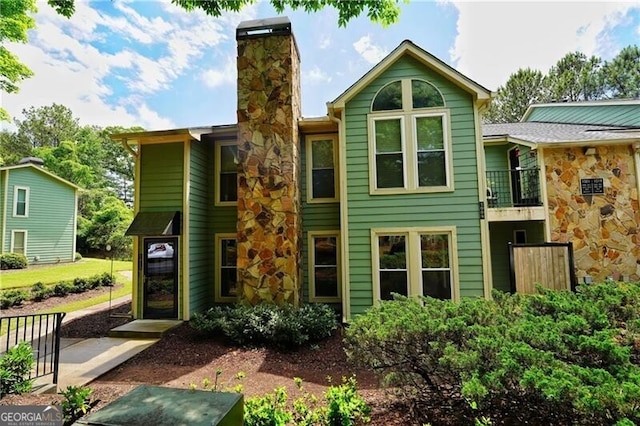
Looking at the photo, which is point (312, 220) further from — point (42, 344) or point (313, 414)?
point (42, 344)

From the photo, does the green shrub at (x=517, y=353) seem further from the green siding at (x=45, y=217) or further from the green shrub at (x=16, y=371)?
the green siding at (x=45, y=217)

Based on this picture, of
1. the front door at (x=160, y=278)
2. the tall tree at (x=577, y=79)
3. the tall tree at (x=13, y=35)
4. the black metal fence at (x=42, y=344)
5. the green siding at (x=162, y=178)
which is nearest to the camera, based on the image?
the black metal fence at (x=42, y=344)

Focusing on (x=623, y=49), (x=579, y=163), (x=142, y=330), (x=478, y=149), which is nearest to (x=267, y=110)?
(x=478, y=149)

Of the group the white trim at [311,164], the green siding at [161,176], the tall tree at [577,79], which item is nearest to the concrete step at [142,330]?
the green siding at [161,176]

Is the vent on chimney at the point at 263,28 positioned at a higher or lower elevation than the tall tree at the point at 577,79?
lower

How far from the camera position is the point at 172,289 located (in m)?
8.18

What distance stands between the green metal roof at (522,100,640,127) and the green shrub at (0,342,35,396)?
55.6 feet

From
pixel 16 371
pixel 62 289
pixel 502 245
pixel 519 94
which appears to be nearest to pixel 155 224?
pixel 16 371

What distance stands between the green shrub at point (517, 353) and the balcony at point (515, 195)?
4.72m

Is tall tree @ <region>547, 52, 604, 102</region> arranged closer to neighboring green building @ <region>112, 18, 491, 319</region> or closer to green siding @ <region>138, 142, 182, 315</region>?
neighboring green building @ <region>112, 18, 491, 319</region>

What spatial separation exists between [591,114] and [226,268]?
49.8 feet

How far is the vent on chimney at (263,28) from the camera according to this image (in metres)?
7.98

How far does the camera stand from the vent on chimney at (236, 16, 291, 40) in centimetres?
798

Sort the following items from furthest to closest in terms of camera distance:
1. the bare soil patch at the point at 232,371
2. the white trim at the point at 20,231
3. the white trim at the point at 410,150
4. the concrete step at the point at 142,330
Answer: the white trim at the point at 20,231
the white trim at the point at 410,150
the concrete step at the point at 142,330
the bare soil patch at the point at 232,371
